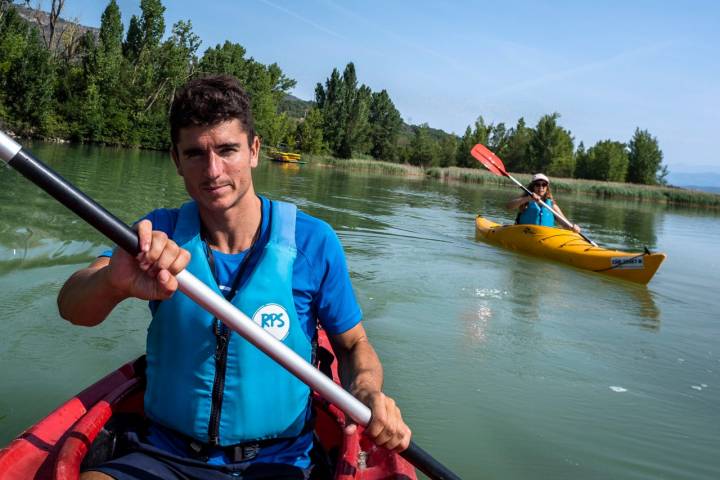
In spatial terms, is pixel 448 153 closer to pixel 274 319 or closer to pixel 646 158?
pixel 646 158

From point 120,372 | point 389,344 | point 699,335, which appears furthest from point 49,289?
point 699,335

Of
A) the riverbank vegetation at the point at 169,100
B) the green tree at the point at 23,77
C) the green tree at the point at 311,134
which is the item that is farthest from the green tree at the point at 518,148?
the green tree at the point at 23,77

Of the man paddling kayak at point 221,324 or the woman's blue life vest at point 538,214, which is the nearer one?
the man paddling kayak at point 221,324

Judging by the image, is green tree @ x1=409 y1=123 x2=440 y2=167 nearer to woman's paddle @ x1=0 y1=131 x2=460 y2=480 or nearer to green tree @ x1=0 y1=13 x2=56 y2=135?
green tree @ x1=0 y1=13 x2=56 y2=135

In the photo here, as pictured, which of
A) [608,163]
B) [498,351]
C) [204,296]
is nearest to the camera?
[204,296]

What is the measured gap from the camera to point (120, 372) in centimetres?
234

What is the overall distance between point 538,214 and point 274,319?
9.31 m

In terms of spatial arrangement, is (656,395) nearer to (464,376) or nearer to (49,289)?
(464,376)

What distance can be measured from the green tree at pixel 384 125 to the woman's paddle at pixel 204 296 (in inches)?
2969

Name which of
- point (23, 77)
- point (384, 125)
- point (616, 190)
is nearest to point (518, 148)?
point (384, 125)

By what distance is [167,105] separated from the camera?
156 feet

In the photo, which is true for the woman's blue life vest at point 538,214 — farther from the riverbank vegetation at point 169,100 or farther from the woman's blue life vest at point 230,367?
the riverbank vegetation at point 169,100

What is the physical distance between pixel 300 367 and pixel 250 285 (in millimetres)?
338

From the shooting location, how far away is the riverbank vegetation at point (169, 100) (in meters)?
35.2
